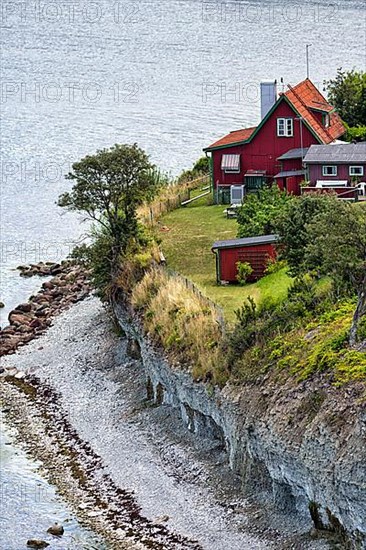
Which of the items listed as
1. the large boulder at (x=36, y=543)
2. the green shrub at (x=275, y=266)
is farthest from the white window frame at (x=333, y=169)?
the large boulder at (x=36, y=543)

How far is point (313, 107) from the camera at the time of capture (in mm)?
66188

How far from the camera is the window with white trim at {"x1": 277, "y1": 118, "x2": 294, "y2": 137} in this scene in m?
64.6

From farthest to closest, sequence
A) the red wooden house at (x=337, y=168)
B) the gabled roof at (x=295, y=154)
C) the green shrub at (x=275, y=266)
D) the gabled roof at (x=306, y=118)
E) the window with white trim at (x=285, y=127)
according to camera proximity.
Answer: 1. the window with white trim at (x=285, y=127)
2. the gabled roof at (x=306, y=118)
3. the gabled roof at (x=295, y=154)
4. the red wooden house at (x=337, y=168)
5. the green shrub at (x=275, y=266)

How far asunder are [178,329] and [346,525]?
519 inches

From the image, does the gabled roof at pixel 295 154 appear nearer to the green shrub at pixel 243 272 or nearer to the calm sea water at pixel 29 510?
the green shrub at pixel 243 272

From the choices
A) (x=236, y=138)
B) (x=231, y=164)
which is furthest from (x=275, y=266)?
(x=236, y=138)

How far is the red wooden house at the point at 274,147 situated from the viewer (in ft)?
210

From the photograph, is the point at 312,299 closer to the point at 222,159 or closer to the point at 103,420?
the point at 103,420

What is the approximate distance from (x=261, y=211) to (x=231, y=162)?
Answer: 970 cm

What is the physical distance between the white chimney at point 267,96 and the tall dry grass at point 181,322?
2053 cm

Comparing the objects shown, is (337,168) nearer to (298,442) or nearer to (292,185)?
(292,185)

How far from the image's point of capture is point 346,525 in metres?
34.2

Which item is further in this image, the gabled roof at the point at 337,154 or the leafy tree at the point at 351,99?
the leafy tree at the point at 351,99

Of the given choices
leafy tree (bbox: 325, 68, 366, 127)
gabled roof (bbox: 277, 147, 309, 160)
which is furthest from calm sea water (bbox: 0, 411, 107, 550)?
leafy tree (bbox: 325, 68, 366, 127)
